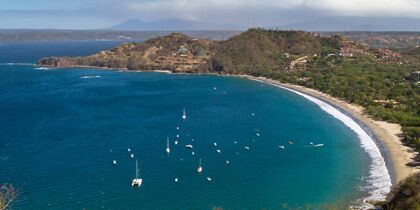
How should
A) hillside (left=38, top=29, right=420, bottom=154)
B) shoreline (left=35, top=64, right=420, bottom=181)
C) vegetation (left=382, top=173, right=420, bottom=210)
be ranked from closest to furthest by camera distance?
vegetation (left=382, top=173, right=420, bottom=210) → shoreline (left=35, top=64, right=420, bottom=181) → hillside (left=38, top=29, right=420, bottom=154)

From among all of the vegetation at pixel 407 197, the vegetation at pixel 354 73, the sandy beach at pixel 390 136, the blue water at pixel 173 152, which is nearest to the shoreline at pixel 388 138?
the sandy beach at pixel 390 136

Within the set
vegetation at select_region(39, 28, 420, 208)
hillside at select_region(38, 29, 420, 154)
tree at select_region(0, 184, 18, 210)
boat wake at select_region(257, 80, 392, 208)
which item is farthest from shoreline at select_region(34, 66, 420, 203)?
tree at select_region(0, 184, 18, 210)

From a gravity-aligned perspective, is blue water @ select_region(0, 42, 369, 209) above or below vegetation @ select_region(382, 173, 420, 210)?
below

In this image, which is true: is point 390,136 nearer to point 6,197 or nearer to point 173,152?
point 173,152

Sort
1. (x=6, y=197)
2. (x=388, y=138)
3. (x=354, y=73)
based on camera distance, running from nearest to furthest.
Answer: (x=6, y=197)
(x=388, y=138)
(x=354, y=73)

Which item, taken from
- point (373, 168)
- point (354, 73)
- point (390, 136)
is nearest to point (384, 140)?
point (390, 136)

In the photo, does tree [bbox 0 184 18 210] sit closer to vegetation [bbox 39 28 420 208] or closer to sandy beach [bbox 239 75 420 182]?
vegetation [bbox 39 28 420 208]
